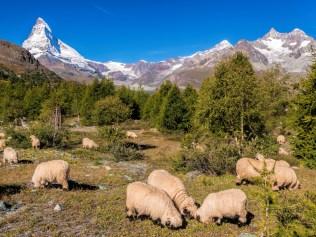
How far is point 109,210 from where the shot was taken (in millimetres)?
18906

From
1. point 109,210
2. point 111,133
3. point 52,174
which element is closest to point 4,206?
point 52,174

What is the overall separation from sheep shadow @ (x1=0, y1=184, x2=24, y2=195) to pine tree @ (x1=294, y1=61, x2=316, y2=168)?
2076cm

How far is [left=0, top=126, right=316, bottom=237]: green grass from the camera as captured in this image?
12.6 meters

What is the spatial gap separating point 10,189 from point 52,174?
265cm

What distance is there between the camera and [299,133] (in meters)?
32.0

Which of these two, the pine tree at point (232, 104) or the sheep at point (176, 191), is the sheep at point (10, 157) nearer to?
the pine tree at point (232, 104)

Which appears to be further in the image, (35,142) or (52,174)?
(35,142)

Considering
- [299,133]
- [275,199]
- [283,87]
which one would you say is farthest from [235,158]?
[283,87]

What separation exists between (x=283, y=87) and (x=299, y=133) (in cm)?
5807

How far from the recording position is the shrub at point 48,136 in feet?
167

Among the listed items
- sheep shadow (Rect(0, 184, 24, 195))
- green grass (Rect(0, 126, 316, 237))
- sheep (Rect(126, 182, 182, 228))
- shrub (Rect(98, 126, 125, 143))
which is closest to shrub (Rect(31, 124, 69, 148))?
shrub (Rect(98, 126, 125, 143))

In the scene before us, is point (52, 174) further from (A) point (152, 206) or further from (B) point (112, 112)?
(B) point (112, 112)

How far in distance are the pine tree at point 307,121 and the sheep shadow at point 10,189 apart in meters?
20.8

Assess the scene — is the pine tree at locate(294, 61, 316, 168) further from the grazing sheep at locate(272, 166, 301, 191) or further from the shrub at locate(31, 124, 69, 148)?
the shrub at locate(31, 124, 69, 148)
